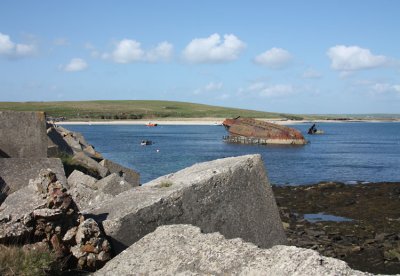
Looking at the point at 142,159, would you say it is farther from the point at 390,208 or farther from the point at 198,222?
the point at 198,222

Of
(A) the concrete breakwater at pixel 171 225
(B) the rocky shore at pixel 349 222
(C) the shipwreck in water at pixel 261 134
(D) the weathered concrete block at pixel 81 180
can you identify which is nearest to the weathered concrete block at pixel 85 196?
(A) the concrete breakwater at pixel 171 225

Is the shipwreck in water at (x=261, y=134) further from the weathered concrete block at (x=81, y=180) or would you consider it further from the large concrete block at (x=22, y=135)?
the weathered concrete block at (x=81, y=180)

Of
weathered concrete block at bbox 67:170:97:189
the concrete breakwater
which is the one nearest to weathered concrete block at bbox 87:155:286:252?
the concrete breakwater

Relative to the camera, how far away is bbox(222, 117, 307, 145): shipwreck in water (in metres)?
65.6

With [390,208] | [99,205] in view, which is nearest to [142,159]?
[390,208]

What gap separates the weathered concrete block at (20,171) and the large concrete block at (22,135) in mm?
1687

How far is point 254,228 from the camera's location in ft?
18.2

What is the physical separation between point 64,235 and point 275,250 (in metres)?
1.86

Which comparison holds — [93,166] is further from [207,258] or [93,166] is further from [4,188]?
[207,258]

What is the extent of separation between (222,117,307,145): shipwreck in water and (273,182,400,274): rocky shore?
1532 inches

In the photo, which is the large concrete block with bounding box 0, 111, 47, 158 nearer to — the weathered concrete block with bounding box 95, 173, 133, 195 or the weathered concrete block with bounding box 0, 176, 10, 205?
the weathered concrete block with bounding box 0, 176, 10, 205

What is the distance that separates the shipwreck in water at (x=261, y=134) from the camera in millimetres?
65562

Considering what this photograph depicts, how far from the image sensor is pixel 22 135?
9312 millimetres

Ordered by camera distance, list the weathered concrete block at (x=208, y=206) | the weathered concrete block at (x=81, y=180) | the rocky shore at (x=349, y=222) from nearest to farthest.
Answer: the weathered concrete block at (x=208, y=206), the weathered concrete block at (x=81, y=180), the rocky shore at (x=349, y=222)
